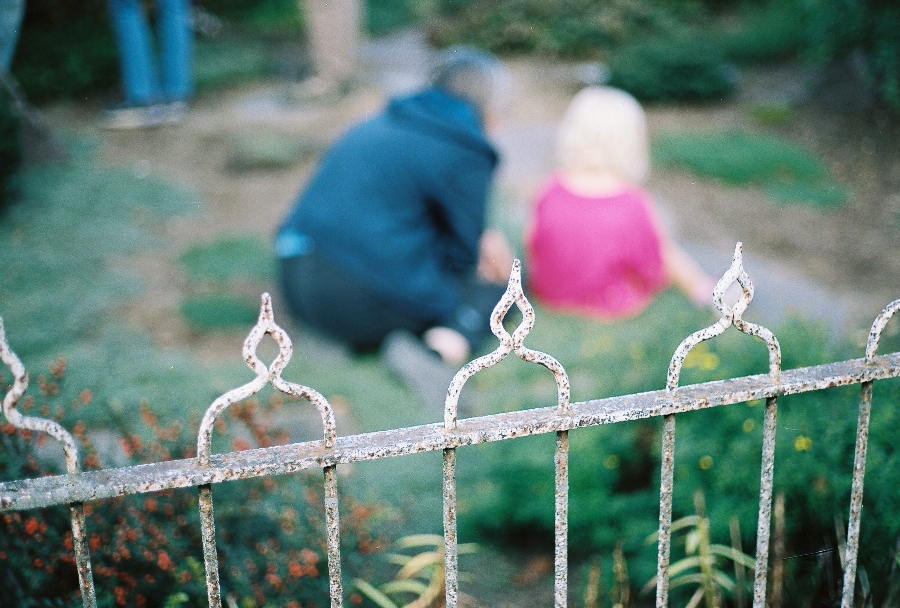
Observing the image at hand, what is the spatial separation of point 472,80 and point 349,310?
118 centimetres

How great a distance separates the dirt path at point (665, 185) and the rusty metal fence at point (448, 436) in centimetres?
238

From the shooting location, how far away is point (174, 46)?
8164 millimetres

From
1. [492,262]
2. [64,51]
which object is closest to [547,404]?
[492,262]

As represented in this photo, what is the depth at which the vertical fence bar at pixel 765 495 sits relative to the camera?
171 cm

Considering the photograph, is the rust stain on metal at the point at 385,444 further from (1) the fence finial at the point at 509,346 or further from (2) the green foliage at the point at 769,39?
(2) the green foliage at the point at 769,39

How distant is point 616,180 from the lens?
15.2 feet

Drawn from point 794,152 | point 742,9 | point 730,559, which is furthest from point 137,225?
point 742,9

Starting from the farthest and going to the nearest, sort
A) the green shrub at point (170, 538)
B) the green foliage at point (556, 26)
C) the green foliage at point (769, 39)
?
1. the green foliage at point (556, 26)
2. the green foliage at point (769, 39)
3. the green shrub at point (170, 538)

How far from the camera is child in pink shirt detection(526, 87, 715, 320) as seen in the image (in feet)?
14.8

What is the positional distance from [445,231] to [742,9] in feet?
31.5

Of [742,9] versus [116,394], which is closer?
[116,394]

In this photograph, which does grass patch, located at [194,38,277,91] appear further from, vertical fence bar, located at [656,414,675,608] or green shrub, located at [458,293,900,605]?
vertical fence bar, located at [656,414,675,608]

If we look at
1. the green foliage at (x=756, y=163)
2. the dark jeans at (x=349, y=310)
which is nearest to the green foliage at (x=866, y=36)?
the green foliage at (x=756, y=163)

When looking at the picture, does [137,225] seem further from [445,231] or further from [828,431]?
[828,431]
